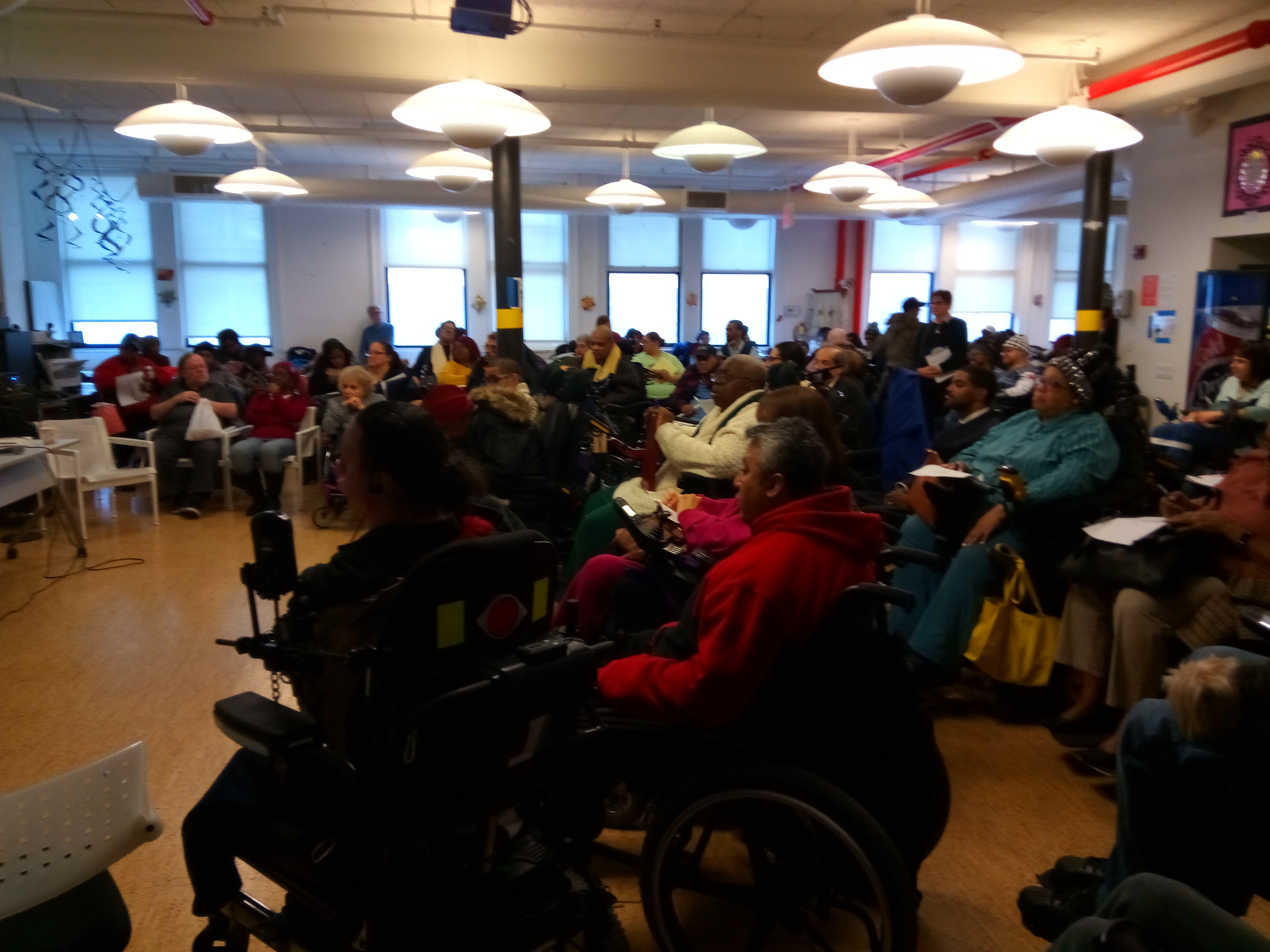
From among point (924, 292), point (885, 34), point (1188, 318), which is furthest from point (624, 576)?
point (924, 292)

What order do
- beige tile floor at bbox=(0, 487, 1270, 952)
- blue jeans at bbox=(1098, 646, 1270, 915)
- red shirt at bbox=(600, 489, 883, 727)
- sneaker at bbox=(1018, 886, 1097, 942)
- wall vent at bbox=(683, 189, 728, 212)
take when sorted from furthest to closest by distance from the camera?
1. wall vent at bbox=(683, 189, 728, 212)
2. beige tile floor at bbox=(0, 487, 1270, 952)
3. sneaker at bbox=(1018, 886, 1097, 942)
4. red shirt at bbox=(600, 489, 883, 727)
5. blue jeans at bbox=(1098, 646, 1270, 915)

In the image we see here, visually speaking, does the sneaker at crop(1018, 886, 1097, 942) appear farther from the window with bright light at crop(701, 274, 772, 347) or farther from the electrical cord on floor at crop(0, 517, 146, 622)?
the window with bright light at crop(701, 274, 772, 347)

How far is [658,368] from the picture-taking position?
8875 millimetres

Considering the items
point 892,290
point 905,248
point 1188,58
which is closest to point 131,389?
point 1188,58

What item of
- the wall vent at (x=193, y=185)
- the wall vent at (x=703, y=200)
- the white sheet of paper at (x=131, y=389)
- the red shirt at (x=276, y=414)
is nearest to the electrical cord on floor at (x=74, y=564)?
the red shirt at (x=276, y=414)

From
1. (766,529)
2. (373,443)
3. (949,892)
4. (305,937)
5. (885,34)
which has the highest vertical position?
(885,34)

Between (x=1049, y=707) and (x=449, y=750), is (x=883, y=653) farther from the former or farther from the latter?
(x=1049, y=707)

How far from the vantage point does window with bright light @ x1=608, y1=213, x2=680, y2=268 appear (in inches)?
555

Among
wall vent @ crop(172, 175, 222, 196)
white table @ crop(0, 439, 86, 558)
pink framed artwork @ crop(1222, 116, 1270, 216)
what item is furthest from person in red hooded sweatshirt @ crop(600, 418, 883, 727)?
wall vent @ crop(172, 175, 222, 196)

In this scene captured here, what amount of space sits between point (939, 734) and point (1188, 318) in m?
5.59

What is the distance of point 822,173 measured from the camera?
6148 mm

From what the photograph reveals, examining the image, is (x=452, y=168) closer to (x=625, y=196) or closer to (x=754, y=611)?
(x=625, y=196)

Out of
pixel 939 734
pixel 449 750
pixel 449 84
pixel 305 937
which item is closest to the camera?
pixel 449 750

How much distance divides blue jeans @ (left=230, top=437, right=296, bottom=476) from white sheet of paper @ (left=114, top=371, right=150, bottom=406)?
1.15m
